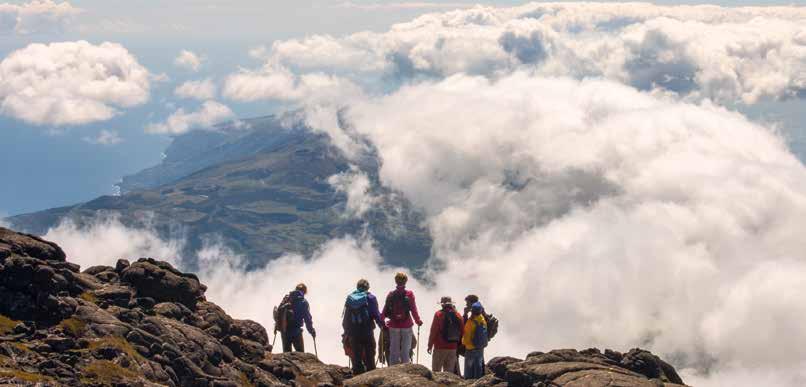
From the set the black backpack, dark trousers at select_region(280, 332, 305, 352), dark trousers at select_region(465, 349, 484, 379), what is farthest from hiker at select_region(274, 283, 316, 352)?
dark trousers at select_region(465, 349, 484, 379)

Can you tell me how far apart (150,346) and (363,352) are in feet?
40.8

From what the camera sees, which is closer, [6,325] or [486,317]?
[6,325]

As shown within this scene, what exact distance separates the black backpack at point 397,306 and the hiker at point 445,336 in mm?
1742

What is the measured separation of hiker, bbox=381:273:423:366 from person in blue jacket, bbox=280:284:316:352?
4.80 meters

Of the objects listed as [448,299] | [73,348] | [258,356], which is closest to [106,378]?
[73,348]

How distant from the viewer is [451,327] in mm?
39062

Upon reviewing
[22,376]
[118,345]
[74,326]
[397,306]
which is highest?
[397,306]

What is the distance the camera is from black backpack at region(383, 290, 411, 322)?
3897 centimetres

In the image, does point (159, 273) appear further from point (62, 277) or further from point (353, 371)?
point (353, 371)

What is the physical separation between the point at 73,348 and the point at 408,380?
16.4m

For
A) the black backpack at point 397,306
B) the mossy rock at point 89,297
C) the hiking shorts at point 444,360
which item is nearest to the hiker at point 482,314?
the hiking shorts at point 444,360

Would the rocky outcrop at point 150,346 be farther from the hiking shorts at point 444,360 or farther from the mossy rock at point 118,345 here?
the hiking shorts at point 444,360

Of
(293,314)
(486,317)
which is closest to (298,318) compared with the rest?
(293,314)

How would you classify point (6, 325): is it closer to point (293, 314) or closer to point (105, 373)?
point (105, 373)
